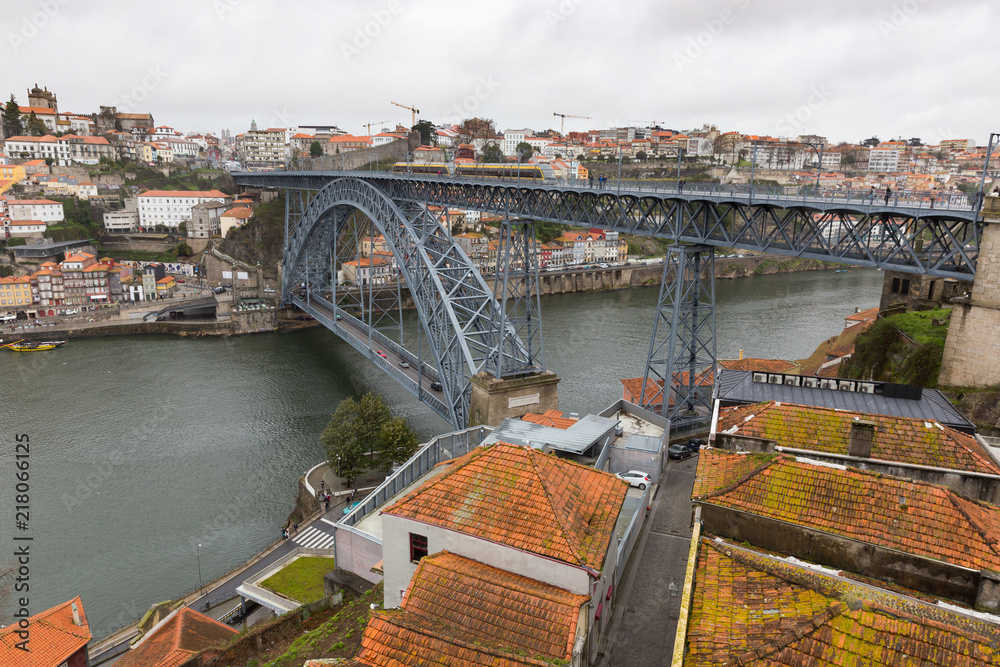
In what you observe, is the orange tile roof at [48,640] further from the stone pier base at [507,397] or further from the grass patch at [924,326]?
the grass patch at [924,326]

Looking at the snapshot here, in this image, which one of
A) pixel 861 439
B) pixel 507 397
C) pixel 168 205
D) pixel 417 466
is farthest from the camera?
pixel 168 205

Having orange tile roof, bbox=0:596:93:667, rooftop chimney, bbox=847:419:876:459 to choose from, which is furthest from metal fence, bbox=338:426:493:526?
rooftop chimney, bbox=847:419:876:459

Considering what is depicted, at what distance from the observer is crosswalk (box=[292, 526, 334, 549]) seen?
49.1 ft

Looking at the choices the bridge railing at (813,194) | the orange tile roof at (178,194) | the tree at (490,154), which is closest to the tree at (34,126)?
the orange tile roof at (178,194)

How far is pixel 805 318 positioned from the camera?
4059 cm

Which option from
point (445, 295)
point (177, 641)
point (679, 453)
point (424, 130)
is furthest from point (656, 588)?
point (424, 130)

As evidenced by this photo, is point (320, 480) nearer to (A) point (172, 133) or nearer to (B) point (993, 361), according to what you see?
(B) point (993, 361)

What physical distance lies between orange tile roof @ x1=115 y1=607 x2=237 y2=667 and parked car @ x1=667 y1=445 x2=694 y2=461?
8.57m

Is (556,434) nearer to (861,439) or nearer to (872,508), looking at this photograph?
(861,439)

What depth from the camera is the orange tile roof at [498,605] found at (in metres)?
5.14

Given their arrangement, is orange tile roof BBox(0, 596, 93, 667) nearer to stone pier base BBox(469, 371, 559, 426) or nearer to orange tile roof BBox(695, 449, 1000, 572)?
stone pier base BBox(469, 371, 559, 426)

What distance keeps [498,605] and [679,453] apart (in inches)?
312

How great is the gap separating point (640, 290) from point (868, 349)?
34872 millimetres

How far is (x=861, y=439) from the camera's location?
25.7ft
